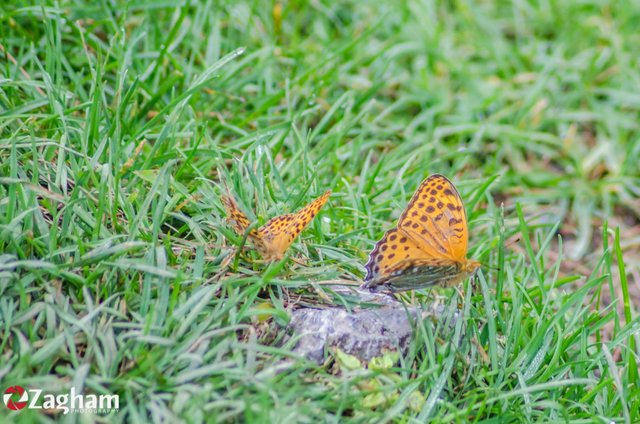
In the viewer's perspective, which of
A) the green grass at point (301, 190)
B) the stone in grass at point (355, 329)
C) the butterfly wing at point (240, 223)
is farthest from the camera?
the butterfly wing at point (240, 223)

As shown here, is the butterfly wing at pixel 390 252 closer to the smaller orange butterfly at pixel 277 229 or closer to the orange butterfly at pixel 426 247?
the orange butterfly at pixel 426 247

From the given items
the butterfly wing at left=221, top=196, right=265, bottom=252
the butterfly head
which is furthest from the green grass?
the butterfly head

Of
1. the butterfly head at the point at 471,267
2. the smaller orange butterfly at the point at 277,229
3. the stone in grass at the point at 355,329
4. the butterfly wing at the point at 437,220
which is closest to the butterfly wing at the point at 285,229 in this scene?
the smaller orange butterfly at the point at 277,229

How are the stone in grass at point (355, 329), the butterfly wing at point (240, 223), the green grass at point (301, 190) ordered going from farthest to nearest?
the butterfly wing at point (240, 223)
the stone in grass at point (355, 329)
the green grass at point (301, 190)

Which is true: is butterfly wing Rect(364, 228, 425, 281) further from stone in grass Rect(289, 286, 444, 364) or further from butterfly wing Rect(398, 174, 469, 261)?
stone in grass Rect(289, 286, 444, 364)

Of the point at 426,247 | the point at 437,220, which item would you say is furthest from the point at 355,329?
the point at 437,220

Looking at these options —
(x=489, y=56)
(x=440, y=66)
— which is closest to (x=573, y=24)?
(x=489, y=56)
